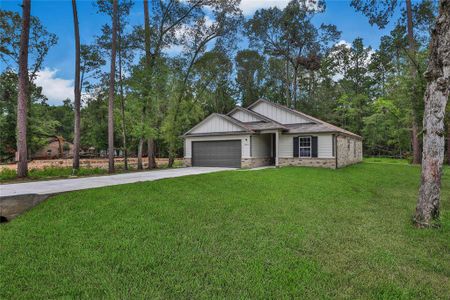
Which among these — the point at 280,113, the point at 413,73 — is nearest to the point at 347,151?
the point at 280,113

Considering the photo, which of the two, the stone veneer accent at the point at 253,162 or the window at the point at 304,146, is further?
the window at the point at 304,146

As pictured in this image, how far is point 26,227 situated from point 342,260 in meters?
5.14

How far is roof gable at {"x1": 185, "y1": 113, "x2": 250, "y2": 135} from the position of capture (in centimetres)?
1580

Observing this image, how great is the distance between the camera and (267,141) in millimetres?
17328

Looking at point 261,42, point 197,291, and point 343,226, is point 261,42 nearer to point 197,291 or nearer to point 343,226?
point 343,226

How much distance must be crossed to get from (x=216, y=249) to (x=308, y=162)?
12.8 meters

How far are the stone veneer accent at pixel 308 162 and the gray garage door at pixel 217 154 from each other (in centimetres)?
295

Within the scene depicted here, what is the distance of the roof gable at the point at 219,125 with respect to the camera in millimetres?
15805

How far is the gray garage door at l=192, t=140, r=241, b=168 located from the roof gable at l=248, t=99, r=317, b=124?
3.74 metres

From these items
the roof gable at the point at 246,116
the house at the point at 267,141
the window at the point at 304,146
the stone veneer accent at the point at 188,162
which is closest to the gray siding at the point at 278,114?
the house at the point at 267,141

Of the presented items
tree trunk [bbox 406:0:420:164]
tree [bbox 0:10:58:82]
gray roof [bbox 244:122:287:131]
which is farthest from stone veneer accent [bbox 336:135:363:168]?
tree [bbox 0:10:58:82]

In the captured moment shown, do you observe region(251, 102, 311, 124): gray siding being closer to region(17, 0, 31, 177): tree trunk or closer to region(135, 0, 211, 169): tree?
region(135, 0, 211, 169): tree

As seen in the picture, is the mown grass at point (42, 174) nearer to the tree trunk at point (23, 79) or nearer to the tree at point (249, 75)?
the tree trunk at point (23, 79)

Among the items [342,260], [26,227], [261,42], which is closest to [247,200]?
[342,260]
